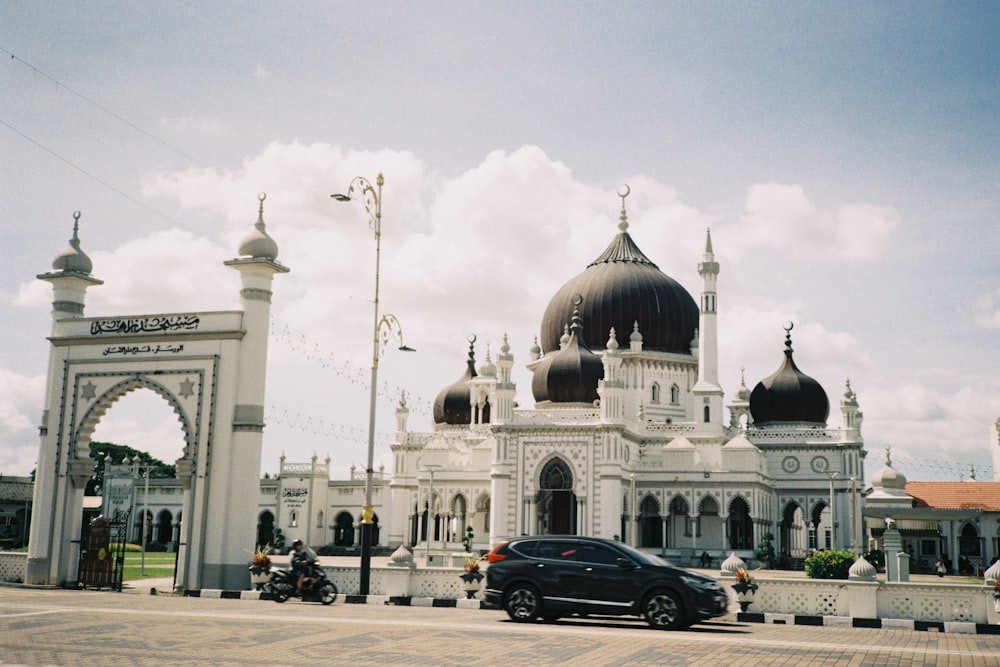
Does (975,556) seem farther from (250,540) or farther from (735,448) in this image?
(250,540)

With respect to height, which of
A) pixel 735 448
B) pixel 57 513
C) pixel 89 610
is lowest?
pixel 89 610

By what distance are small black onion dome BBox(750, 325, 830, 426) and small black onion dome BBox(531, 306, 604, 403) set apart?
448 inches

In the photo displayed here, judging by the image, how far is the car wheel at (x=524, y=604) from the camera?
1883 cm

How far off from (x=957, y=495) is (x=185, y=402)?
48024 mm

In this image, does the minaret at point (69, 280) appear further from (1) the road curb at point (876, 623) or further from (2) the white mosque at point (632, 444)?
(2) the white mosque at point (632, 444)

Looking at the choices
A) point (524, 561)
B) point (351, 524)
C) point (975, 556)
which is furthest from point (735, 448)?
point (524, 561)

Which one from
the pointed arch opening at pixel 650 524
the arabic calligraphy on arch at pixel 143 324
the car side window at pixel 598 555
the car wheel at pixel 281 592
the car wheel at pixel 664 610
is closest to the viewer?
the car wheel at pixel 664 610

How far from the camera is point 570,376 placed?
5750 centimetres

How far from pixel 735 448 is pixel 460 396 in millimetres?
20212

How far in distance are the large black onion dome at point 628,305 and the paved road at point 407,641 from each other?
43135mm

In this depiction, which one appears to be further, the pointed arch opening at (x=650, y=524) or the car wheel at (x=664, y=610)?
the pointed arch opening at (x=650, y=524)

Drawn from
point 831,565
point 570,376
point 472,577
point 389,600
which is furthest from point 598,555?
point 570,376

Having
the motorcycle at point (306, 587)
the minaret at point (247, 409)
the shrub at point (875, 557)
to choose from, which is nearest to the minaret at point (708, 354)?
the shrub at point (875, 557)

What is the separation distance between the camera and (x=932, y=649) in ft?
51.2
